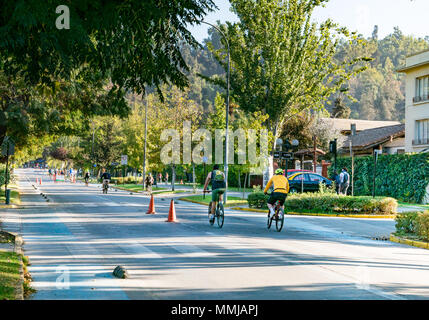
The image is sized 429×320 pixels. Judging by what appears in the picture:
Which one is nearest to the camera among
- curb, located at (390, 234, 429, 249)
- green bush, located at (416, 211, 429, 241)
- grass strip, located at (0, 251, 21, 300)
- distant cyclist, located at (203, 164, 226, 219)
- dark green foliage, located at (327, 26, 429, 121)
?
grass strip, located at (0, 251, 21, 300)

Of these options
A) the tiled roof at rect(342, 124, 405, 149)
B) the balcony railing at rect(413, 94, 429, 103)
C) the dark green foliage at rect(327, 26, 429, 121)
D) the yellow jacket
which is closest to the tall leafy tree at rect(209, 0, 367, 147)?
the balcony railing at rect(413, 94, 429, 103)

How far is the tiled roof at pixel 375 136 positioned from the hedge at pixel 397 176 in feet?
47.7

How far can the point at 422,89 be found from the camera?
42656 millimetres

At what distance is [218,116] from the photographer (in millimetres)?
45000

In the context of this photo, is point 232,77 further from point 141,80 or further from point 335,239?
point 141,80

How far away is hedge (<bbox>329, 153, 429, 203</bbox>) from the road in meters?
15.8

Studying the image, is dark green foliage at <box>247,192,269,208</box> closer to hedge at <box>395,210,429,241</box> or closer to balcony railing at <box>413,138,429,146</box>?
hedge at <box>395,210,429,241</box>

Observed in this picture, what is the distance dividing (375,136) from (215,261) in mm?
47328

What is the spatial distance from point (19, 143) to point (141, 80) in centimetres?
2721

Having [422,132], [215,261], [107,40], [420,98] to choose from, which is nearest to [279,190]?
[215,261]

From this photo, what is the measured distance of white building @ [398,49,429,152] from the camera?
41.9 metres

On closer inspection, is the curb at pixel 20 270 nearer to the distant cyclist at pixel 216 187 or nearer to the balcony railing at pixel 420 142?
the distant cyclist at pixel 216 187

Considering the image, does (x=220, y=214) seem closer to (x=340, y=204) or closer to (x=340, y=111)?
(x=340, y=204)
